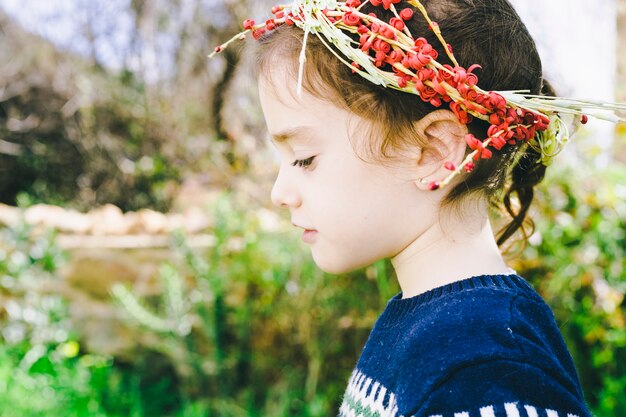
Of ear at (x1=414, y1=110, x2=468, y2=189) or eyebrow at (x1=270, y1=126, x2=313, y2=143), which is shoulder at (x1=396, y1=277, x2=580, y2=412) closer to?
ear at (x1=414, y1=110, x2=468, y2=189)

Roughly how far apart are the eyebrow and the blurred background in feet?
2.37

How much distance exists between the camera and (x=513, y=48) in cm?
125

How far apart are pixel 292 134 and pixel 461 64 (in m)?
0.35

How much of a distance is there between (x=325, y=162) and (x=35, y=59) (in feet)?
17.3

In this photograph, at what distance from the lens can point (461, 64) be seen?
3.93 feet

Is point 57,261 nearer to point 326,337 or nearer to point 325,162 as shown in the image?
point 326,337

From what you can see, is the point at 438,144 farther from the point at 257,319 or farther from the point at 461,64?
the point at 257,319

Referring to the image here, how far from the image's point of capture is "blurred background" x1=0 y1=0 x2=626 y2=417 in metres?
2.86

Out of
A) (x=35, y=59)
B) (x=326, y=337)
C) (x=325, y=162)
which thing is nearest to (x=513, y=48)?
(x=325, y=162)

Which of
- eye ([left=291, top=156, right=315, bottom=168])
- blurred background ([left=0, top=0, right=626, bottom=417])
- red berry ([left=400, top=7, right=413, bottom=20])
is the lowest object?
blurred background ([left=0, top=0, right=626, bottom=417])

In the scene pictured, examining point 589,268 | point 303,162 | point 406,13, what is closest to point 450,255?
point 303,162

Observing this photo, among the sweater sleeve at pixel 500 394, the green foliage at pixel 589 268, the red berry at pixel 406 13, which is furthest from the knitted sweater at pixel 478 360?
the green foliage at pixel 589 268

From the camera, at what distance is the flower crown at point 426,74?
1138 millimetres

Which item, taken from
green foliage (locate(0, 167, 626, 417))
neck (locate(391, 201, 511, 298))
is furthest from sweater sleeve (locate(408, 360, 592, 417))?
green foliage (locate(0, 167, 626, 417))
